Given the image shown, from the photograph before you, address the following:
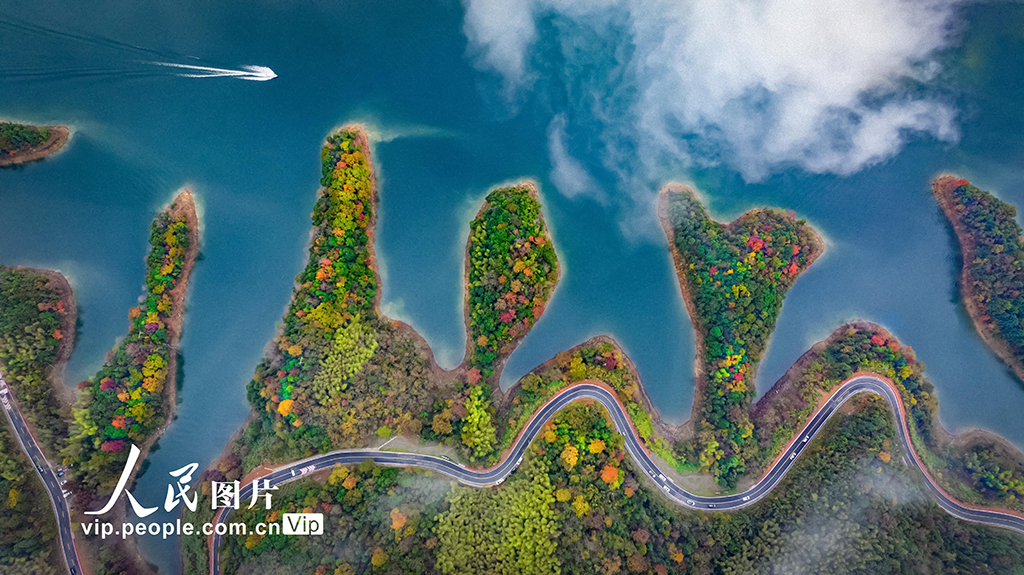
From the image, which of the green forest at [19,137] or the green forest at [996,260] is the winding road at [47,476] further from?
the green forest at [996,260]

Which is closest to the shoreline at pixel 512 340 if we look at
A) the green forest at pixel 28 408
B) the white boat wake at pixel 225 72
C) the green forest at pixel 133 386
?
the white boat wake at pixel 225 72

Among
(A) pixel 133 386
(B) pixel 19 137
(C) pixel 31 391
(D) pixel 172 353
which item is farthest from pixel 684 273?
(B) pixel 19 137

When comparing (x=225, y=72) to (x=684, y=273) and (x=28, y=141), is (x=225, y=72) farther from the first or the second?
(x=684, y=273)

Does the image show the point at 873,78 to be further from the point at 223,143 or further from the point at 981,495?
the point at 223,143

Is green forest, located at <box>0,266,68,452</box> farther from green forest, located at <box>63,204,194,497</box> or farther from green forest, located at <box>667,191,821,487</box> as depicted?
green forest, located at <box>667,191,821,487</box>

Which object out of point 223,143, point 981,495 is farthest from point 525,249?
point 981,495
